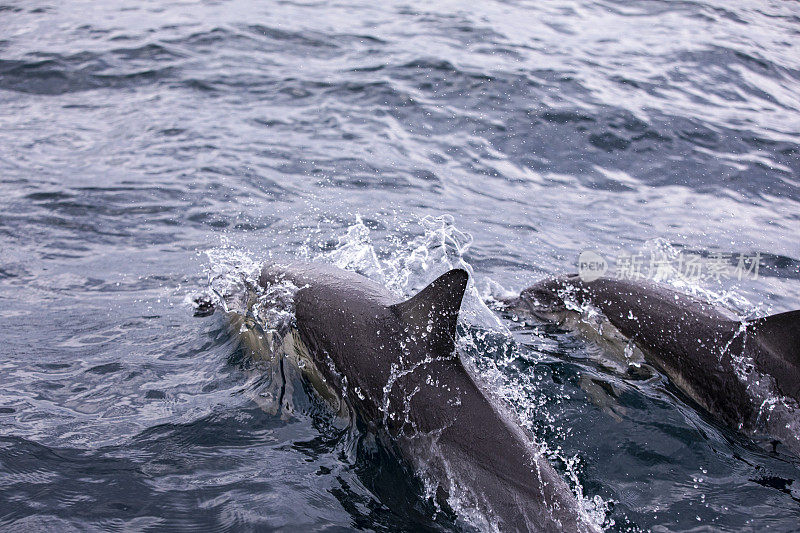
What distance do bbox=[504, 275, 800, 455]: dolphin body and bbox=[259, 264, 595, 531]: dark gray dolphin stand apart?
81.1 inches

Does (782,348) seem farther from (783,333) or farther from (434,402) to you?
(434,402)

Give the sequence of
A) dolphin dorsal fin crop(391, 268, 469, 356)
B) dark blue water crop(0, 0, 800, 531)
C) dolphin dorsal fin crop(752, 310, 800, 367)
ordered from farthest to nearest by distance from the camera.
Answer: dolphin dorsal fin crop(752, 310, 800, 367) → dark blue water crop(0, 0, 800, 531) → dolphin dorsal fin crop(391, 268, 469, 356)

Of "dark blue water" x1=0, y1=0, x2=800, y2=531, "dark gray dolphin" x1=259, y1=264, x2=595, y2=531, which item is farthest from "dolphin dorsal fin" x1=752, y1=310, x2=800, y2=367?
"dark gray dolphin" x1=259, y1=264, x2=595, y2=531

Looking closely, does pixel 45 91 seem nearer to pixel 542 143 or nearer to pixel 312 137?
pixel 312 137

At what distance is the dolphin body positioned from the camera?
551 cm

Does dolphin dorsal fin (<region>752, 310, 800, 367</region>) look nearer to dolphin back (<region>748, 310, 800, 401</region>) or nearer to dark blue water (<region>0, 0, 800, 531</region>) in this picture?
dolphin back (<region>748, 310, 800, 401</region>)

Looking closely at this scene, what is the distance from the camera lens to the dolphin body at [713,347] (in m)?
5.51

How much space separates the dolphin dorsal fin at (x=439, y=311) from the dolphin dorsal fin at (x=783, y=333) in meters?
2.44

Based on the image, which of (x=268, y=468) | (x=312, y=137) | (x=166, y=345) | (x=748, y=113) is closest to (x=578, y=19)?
(x=748, y=113)

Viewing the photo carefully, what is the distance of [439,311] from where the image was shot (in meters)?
4.68

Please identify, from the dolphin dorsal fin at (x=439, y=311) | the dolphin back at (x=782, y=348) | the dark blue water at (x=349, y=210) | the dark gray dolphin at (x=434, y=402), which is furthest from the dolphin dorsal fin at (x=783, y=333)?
the dolphin dorsal fin at (x=439, y=311)

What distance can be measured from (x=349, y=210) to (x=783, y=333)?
503cm

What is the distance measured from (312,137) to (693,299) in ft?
20.8

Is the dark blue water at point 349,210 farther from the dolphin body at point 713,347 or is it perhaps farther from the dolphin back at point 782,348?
the dolphin back at point 782,348
